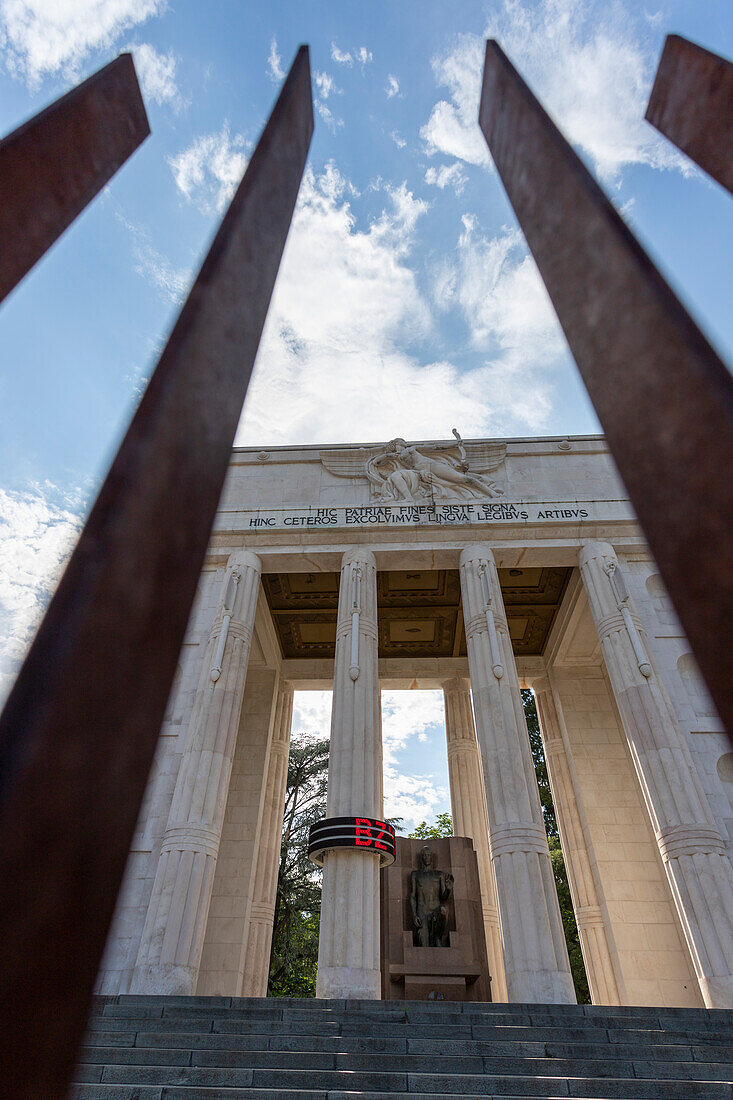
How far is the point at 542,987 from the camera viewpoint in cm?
1498

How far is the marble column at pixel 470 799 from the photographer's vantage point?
22828 millimetres

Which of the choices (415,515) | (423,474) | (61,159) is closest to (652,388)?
(61,159)

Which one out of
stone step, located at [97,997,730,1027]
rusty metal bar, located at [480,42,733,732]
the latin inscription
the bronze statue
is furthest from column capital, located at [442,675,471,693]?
rusty metal bar, located at [480,42,733,732]

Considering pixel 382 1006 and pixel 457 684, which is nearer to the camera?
pixel 382 1006

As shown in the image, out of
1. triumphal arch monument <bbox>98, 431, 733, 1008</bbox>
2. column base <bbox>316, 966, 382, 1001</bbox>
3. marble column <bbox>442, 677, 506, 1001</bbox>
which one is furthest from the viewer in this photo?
marble column <bbox>442, 677, 506, 1001</bbox>

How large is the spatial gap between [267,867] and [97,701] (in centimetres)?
2562

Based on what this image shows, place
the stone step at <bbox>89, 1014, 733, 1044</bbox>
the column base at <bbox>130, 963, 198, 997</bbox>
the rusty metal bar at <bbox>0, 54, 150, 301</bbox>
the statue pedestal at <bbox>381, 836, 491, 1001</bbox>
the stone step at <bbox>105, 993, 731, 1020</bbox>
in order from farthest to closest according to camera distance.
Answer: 1. the statue pedestal at <bbox>381, 836, 491, 1001</bbox>
2. the column base at <bbox>130, 963, 198, 997</bbox>
3. the stone step at <bbox>105, 993, 731, 1020</bbox>
4. the stone step at <bbox>89, 1014, 733, 1044</bbox>
5. the rusty metal bar at <bbox>0, 54, 150, 301</bbox>

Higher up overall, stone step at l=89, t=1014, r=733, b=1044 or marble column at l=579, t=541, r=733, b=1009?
marble column at l=579, t=541, r=733, b=1009

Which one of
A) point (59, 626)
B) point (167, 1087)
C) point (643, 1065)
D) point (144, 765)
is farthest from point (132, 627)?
point (643, 1065)

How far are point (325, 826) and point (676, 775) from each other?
9.05 metres

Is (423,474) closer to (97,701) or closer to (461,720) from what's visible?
(461,720)

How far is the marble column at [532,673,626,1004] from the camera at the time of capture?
71.0 feet

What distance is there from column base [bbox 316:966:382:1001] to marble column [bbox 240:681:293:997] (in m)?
7.80

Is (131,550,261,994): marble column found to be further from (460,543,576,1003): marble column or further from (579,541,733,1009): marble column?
(579,541,733,1009): marble column
